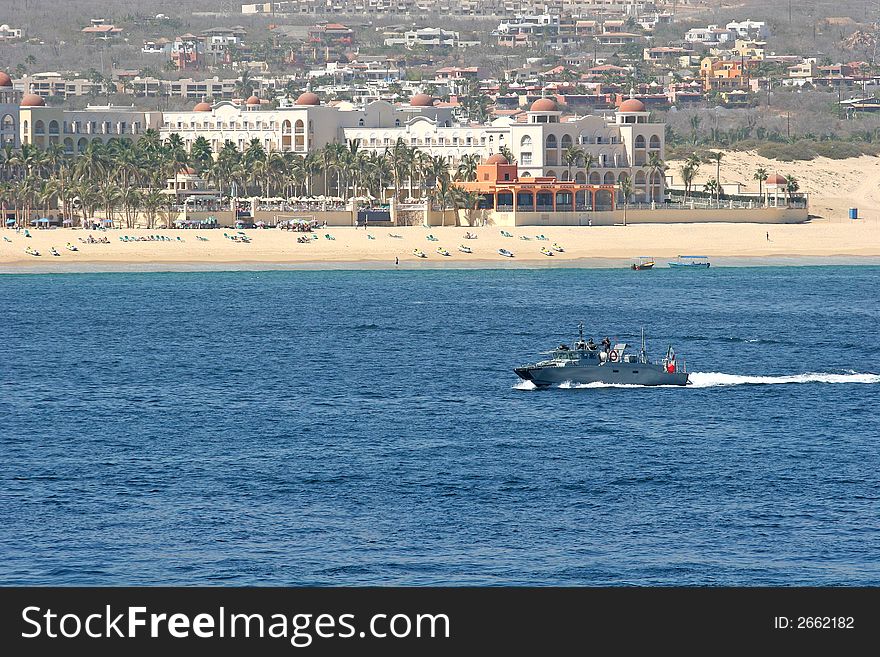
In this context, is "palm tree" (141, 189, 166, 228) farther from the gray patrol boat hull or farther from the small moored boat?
the gray patrol boat hull

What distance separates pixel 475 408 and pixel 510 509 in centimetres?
2342

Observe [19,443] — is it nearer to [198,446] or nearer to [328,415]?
[198,446]

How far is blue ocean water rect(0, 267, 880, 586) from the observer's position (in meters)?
39.4

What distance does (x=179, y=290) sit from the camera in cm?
14000

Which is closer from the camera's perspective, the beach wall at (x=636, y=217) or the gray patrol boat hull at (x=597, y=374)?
the gray patrol boat hull at (x=597, y=374)

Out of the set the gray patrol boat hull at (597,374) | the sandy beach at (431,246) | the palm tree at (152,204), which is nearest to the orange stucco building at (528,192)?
the sandy beach at (431,246)

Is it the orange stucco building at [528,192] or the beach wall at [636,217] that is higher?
the orange stucco building at [528,192]

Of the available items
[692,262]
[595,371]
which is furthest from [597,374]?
[692,262]

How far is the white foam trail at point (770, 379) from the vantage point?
7750 centimetres

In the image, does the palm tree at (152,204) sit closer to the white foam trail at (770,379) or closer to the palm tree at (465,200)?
the palm tree at (465,200)

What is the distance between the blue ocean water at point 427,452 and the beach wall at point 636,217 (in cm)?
6867

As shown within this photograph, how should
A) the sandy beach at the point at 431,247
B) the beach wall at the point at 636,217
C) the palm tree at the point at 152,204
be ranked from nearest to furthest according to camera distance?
the sandy beach at the point at 431,247 < the palm tree at the point at 152,204 < the beach wall at the point at 636,217
